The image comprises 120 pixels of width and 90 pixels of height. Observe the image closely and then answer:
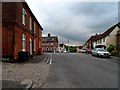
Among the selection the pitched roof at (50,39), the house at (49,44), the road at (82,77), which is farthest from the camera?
the pitched roof at (50,39)

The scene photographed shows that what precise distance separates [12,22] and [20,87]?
1146cm

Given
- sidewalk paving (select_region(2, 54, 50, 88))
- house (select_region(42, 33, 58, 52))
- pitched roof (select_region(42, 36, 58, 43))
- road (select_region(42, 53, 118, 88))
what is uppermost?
pitched roof (select_region(42, 36, 58, 43))

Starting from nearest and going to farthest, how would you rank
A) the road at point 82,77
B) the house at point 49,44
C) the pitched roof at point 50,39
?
the road at point 82,77 < the house at point 49,44 < the pitched roof at point 50,39

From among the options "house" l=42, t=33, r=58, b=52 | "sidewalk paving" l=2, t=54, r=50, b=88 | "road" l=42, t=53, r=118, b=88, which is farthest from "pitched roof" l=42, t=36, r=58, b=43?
"sidewalk paving" l=2, t=54, r=50, b=88

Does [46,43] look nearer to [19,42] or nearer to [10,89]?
[19,42]

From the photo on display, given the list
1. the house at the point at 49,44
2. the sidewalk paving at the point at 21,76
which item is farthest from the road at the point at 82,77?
the house at the point at 49,44

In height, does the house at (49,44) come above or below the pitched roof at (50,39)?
below

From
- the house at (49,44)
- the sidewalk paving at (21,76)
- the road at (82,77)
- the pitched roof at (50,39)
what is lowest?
the road at (82,77)

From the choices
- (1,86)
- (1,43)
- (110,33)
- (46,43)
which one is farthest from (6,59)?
(46,43)

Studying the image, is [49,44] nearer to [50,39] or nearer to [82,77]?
[50,39]

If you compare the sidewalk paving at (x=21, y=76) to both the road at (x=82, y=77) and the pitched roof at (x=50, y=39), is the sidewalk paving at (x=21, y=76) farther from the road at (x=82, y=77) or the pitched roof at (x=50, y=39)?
the pitched roof at (x=50, y=39)

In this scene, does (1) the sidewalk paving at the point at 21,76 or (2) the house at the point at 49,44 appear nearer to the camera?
(1) the sidewalk paving at the point at 21,76

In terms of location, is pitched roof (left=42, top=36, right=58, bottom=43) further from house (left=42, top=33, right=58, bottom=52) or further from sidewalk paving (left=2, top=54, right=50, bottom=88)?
sidewalk paving (left=2, top=54, right=50, bottom=88)

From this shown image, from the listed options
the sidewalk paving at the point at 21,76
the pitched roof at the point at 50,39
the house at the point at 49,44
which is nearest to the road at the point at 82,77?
the sidewalk paving at the point at 21,76
